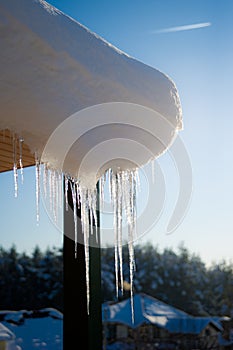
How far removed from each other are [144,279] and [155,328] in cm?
264

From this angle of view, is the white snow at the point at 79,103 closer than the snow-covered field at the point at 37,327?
→ Yes

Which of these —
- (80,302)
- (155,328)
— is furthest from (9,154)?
(155,328)

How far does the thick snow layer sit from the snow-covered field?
25.0 ft

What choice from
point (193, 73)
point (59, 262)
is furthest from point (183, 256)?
point (193, 73)

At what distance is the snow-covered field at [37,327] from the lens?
27.6 ft

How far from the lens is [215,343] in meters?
10.1

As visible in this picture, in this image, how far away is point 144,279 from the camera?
535 inches

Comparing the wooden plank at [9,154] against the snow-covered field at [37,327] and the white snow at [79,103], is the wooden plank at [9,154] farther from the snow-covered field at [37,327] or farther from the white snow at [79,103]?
the snow-covered field at [37,327]

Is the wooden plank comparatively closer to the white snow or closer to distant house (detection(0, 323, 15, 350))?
the white snow

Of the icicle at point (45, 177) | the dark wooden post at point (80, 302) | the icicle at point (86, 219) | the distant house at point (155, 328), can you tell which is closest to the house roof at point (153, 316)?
the distant house at point (155, 328)

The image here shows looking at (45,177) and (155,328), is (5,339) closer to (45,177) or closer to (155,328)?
(45,177)

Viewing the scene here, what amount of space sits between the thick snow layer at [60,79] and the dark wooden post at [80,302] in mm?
546

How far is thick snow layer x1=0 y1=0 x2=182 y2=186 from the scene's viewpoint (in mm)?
1001

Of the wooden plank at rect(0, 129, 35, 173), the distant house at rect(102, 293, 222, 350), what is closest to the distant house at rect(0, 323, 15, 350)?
the wooden plank at rect(0, 129, 35, 173)
